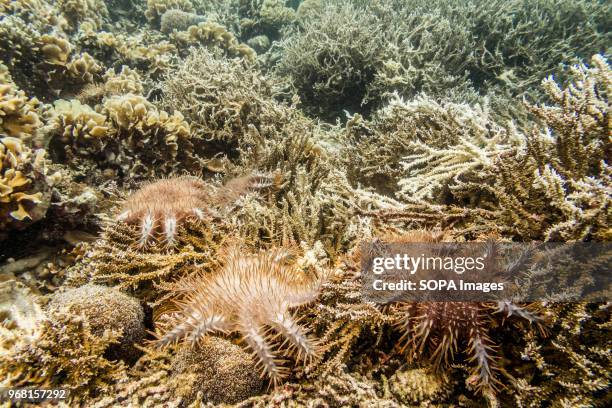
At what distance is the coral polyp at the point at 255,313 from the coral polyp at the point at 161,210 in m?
0.61

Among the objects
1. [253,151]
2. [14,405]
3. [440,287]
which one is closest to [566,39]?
[253,151]

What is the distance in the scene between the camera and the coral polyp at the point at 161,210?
7.95ft

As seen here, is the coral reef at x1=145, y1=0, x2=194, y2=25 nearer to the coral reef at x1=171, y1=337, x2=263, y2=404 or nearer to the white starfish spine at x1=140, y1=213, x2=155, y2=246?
the white starfish spine at x1=140, y1=213, x2=155, y2=246

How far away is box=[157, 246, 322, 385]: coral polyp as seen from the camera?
5.51ft

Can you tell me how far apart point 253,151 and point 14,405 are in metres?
2.76

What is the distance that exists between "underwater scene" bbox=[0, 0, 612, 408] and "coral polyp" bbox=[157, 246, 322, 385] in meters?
0.01

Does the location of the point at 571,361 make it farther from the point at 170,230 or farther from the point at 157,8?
the point at 157,8

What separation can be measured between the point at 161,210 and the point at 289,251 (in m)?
1.03

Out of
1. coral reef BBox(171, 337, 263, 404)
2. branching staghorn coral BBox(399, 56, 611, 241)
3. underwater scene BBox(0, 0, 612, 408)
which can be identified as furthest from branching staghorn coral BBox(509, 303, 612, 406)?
coral reef BBox(171, 337, 263, 404)

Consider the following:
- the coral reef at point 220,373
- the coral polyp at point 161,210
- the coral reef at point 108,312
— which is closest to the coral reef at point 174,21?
the coral polyp at point 161,210

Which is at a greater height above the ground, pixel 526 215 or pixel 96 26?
pixel 96 26

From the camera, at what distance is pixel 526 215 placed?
6.34 feet

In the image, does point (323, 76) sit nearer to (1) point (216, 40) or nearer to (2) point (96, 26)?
(1) point (216, 40)

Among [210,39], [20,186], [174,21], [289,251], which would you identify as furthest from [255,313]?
[174,21]
